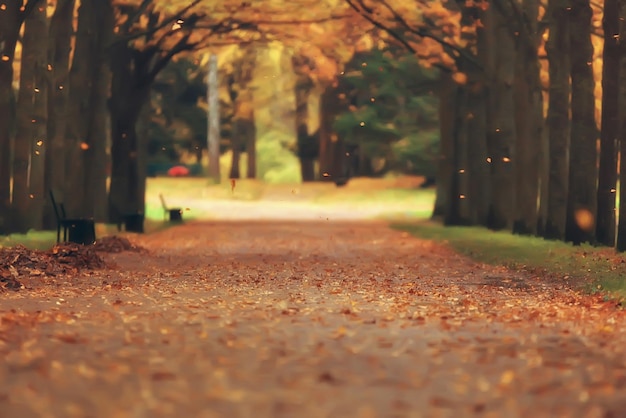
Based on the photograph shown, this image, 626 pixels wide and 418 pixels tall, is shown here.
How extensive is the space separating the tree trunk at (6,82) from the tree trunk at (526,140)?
1299 cm

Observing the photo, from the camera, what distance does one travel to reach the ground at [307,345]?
32.5ft

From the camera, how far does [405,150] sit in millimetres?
68812

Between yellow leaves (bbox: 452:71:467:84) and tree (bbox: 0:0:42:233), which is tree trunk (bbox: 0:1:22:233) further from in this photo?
yellow leaves (bbox: 452:71:467:84)

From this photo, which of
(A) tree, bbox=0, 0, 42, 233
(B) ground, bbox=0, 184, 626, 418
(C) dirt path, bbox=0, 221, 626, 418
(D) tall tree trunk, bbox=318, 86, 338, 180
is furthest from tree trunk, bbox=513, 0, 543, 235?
(D) tall tree trunk, bbox=318, 86, 338, 180

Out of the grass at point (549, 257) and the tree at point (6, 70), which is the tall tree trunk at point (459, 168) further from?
the tree at point (6, 70)

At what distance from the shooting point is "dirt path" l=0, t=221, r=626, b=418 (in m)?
9.88

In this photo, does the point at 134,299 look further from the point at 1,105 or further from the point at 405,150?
the point at 405,150

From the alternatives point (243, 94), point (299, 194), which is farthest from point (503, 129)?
point (243, 94)

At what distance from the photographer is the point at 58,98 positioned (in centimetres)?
3694

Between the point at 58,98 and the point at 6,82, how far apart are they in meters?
5.32

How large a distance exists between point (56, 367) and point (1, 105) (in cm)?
2107

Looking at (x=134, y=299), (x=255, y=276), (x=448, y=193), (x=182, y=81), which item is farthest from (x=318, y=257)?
(x=182, y=81)

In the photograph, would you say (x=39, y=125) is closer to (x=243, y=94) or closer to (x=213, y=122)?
(x=213, y=122)

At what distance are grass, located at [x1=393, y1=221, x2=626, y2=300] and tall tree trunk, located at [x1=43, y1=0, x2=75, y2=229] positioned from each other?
1032 centimetres
